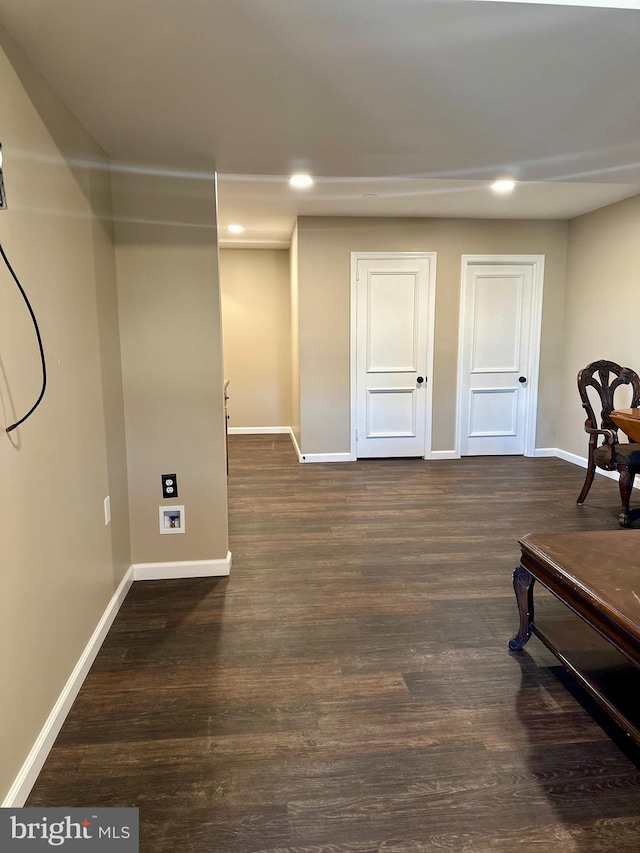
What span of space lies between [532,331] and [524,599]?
418 cm

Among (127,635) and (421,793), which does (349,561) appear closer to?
(127,635)

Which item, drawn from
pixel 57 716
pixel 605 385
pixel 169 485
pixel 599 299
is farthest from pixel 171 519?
pixel 599 299

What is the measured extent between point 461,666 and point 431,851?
2.73 feet

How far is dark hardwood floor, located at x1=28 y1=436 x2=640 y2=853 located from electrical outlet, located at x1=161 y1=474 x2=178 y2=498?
1.69 feet

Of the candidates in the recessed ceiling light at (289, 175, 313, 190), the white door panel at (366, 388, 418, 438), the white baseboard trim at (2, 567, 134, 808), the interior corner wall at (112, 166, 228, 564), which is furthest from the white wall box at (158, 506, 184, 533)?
the white door panel at (366, 388, 418, 438)

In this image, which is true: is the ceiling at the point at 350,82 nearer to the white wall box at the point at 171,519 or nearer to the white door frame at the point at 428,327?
the white wall box at the point at 171,519

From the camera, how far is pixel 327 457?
5602mm

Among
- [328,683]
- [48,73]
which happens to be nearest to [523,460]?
[328,683]

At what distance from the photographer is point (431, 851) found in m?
1.36

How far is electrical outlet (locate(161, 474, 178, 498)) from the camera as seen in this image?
112 inches

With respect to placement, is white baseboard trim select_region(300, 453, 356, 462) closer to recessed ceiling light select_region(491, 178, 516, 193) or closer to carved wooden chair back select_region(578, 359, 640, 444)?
carved wooden chair back select_region(578, 359, 640, 444)

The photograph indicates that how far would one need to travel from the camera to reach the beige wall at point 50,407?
4.84ft

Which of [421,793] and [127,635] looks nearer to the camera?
[421,793]

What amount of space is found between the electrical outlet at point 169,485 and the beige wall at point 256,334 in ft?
14.1
